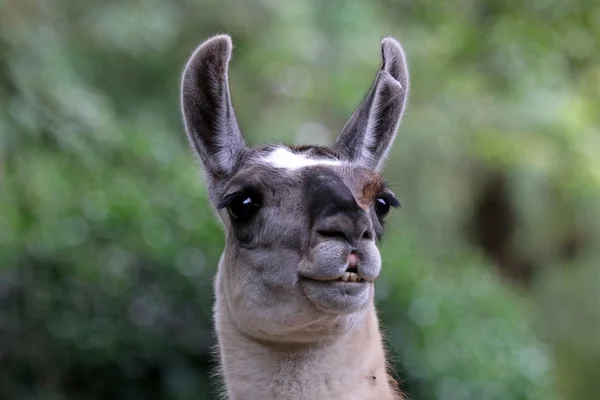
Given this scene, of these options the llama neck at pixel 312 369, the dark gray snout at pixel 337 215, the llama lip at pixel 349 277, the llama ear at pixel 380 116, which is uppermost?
the llama ear at pixel 380 116

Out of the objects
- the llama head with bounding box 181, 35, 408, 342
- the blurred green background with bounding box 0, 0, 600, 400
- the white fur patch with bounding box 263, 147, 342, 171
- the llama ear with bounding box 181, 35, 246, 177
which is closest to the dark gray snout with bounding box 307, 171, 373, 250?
the llama head with bounding box 181, 35, 408, 342

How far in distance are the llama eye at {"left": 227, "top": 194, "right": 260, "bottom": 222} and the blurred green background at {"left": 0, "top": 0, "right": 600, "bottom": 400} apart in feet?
11.8

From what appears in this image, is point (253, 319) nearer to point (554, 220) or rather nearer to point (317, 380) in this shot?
point (317, 380)

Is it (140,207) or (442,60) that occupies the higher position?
(442,60)

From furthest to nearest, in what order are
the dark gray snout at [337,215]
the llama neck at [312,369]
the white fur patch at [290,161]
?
1. the white fur patch at [290,161]
2. the llama neck at [312,369]
3. the dark gray snout at [337,215]

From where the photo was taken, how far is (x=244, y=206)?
3.70 metres

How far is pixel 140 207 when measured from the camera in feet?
27.2

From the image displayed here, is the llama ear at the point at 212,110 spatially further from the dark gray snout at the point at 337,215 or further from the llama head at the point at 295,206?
the dark gray snout at the point at 337,215

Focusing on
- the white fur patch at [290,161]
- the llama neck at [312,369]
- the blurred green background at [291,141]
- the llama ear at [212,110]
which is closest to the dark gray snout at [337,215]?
the white fur patch at [290,161]

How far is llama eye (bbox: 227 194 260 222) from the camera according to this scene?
368cm

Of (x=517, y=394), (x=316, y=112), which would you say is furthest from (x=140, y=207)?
(x=316, y=112)

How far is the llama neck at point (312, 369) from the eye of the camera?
3.60m

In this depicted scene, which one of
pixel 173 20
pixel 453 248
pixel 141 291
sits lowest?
pixel 453 248

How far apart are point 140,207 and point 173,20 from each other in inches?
175
